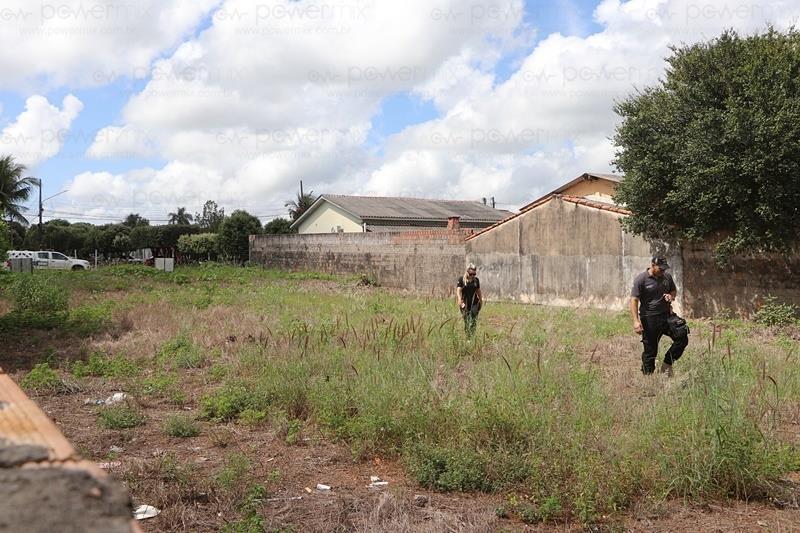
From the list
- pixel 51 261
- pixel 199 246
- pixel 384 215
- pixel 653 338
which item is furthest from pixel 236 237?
pixel 653 338

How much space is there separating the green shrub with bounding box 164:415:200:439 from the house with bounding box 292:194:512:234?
101ft

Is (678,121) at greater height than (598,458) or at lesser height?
greater

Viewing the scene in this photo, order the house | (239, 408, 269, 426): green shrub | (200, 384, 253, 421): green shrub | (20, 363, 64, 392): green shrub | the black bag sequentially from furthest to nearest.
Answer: the house < (20, 363, 64, 392): green shrub < the black bag < (200, 384, 253, 421): green shrub < (239, 408, 269, 426): green shrub

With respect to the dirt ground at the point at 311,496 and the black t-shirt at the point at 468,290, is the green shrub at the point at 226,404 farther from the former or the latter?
the black t-shirt at the point at 468,290

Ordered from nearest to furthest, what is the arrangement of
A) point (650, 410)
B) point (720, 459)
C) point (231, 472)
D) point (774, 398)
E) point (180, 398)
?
point (720, 459) → point (231, 472) → point (650, 410) → point (774, 398) → point (180, 398)

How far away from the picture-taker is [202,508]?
14.5 feet

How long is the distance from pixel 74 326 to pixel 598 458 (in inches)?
467

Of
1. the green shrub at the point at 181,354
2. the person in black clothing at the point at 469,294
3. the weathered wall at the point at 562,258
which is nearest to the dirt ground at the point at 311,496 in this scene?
the green shrub at the point at 181,354

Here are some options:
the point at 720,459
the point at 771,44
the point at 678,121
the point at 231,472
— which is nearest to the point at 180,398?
the point at 231,472

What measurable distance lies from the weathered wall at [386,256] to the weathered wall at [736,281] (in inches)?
337

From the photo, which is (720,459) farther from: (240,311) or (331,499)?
(240,311)

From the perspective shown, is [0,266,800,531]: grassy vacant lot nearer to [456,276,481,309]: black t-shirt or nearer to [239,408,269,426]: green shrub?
[239,408,269,426]: green shrub

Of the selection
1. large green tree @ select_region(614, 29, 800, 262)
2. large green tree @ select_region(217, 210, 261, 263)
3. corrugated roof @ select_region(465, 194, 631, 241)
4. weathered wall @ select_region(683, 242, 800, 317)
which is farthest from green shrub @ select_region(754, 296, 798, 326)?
large green tree @ select_region(217, 210, 261, 263)

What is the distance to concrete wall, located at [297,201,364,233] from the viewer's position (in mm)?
39438
